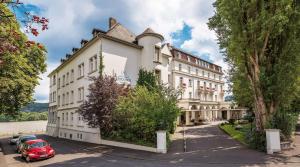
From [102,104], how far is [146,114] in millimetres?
5094

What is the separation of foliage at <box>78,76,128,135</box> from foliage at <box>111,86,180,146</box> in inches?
32.1

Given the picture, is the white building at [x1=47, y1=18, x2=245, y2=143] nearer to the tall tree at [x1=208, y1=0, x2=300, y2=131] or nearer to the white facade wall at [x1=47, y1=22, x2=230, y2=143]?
the white facade wall at [x1=47, y1=22, x2=230, y2=143]

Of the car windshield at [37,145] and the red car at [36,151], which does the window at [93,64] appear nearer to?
the car windshield at [37,145]

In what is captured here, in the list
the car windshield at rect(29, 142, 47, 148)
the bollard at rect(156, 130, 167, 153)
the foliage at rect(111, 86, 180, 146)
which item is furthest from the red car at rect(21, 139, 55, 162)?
the bollard at rect(156, 130, 167, 153)

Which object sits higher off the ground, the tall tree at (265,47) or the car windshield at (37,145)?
the tall tree at (265,47)

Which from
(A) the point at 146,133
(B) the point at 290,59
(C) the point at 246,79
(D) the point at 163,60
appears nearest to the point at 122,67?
(D) the point at 163,60

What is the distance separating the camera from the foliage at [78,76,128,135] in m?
23.5

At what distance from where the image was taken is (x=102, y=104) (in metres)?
23.5

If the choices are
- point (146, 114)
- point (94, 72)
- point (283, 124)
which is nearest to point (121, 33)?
point (94, 72)

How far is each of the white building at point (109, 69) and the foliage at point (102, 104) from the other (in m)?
3.22

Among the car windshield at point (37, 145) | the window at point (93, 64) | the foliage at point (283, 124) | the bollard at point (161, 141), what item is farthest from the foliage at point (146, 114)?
the window at point (93, 64)

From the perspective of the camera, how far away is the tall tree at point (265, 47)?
17.5m

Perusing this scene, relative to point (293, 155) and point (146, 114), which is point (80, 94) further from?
point (293, 155)

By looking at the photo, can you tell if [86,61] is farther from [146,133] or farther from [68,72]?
[146,133]
